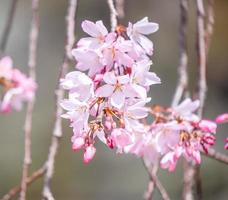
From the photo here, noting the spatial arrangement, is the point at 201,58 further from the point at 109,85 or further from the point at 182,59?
the point at 109,85

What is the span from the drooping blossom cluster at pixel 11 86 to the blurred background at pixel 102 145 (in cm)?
265

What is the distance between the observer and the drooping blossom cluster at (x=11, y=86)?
75.4 inches

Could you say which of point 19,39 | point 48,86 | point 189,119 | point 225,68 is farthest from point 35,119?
point 189,119

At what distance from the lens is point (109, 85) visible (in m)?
1.12

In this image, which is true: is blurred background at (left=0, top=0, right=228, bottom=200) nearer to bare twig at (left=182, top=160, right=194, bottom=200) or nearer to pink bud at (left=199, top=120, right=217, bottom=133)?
bare twig at (left=182, top=160, right=194, bottom=200)

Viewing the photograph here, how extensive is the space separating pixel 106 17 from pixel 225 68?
2.75ft

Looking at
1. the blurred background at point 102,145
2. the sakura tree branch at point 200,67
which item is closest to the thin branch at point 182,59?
the sakura tree branch at point 200,67

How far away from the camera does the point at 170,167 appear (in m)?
1.42

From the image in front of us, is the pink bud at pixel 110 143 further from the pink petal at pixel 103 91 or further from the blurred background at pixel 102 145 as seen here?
the blurred background at pixel 102 145

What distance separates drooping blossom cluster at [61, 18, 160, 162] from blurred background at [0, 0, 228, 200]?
11.3ft

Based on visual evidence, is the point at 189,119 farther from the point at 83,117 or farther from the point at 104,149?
the point at 104,149

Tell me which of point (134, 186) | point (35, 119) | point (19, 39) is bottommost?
point (134, 186)

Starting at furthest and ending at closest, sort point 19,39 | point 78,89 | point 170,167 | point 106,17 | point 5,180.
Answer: point 19,39
point 106,17
point 5,180
point 170,167
point 78,89

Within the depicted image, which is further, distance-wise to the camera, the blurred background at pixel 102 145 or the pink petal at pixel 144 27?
the blurred background at pixel 102 145
